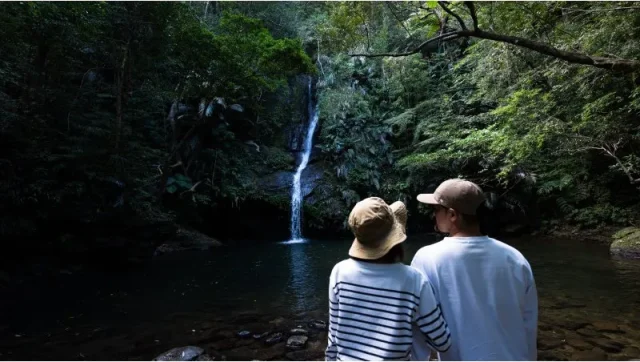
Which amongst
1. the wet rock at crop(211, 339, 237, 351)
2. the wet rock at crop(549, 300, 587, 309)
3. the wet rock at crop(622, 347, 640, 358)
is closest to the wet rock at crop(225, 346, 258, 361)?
the wet rock at crop(211, 339, 237, 351)

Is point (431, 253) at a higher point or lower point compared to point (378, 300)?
higher

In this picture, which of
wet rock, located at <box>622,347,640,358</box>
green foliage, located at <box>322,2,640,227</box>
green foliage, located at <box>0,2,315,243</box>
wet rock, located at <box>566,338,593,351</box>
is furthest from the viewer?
green foliage, located at <box>0,2,315,243</box>

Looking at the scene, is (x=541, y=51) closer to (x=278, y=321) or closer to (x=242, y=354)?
(x=242, y=354)

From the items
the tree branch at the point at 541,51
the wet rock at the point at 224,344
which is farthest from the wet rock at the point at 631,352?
the wet rock at the point at 224,344

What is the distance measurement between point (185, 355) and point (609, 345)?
5.23 meters

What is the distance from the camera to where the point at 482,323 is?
167cm

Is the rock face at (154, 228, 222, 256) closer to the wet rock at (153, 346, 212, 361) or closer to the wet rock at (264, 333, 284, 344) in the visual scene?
the wet rock at (264, 333, 284, 344)

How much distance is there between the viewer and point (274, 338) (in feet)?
17.3

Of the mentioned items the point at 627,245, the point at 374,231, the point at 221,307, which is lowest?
the point at 221,307

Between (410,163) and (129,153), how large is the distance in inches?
427

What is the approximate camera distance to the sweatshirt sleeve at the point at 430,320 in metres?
1.60

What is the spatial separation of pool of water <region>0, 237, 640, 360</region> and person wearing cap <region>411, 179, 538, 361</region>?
352 centimetres

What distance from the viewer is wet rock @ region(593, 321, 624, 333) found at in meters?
5.19

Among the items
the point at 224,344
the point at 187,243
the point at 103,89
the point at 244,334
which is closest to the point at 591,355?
the point at 244,334
